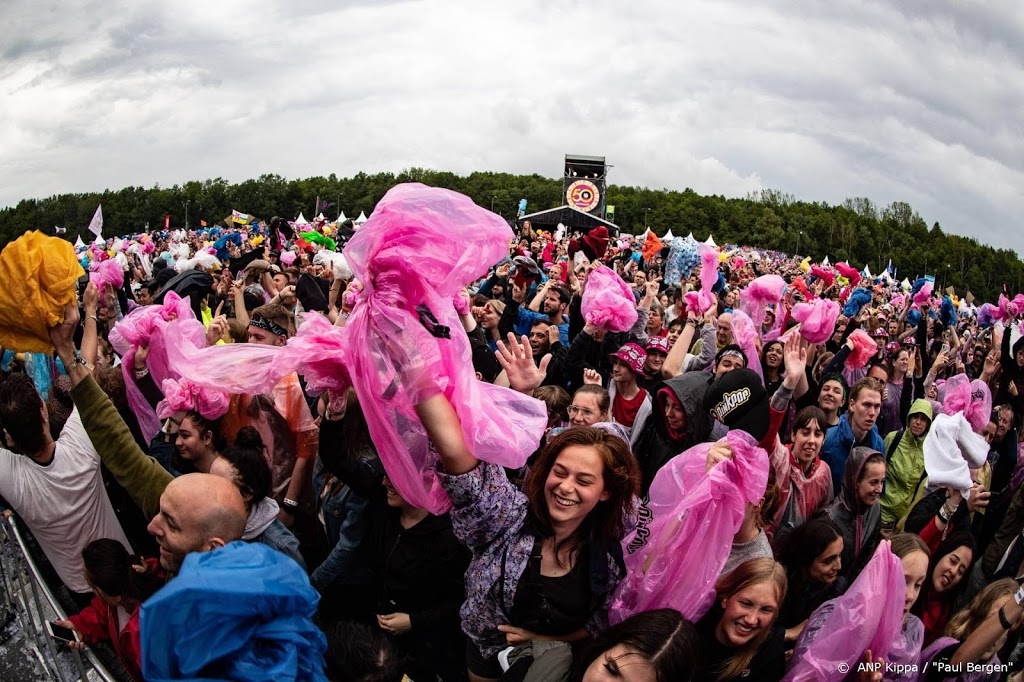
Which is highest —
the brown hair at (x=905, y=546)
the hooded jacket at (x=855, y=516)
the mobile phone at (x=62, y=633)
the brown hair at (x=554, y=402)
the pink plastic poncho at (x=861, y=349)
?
the brown hair at (x=554, y=402)

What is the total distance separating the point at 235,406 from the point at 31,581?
123cm

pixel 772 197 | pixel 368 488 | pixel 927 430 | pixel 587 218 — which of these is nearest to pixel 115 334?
pixel 368 488

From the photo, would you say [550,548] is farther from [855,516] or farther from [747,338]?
[747,338]

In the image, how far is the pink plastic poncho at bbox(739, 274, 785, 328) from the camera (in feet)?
23.4

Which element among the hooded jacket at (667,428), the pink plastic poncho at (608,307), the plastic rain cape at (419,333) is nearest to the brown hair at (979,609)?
the hooded jacket at (667,428)

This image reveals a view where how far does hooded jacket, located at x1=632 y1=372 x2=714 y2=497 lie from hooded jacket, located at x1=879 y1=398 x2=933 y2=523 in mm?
1469

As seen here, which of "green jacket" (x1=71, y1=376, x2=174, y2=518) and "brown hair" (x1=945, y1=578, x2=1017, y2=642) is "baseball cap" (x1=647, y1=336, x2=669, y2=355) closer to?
"brown hair" (x1=945, y1=578, x2=1017, y2=642)

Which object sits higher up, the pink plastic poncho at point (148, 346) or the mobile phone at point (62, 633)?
the pink plastic poncho at point (148, 346)

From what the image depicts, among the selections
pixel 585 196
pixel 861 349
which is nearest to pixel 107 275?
pixel 861 349

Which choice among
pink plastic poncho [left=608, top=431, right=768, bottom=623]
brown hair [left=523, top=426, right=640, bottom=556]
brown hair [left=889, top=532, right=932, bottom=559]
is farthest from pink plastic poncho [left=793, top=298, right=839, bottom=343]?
brown hair [left=523, top=426, right=640, bottom=556]

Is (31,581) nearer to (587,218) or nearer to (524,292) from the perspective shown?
(524,292)

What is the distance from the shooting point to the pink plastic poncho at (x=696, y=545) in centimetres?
238

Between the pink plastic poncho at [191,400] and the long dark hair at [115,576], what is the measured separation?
2.49ft

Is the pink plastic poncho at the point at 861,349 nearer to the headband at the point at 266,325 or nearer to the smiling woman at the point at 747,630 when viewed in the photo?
the smiling woman at the point at 747,630
